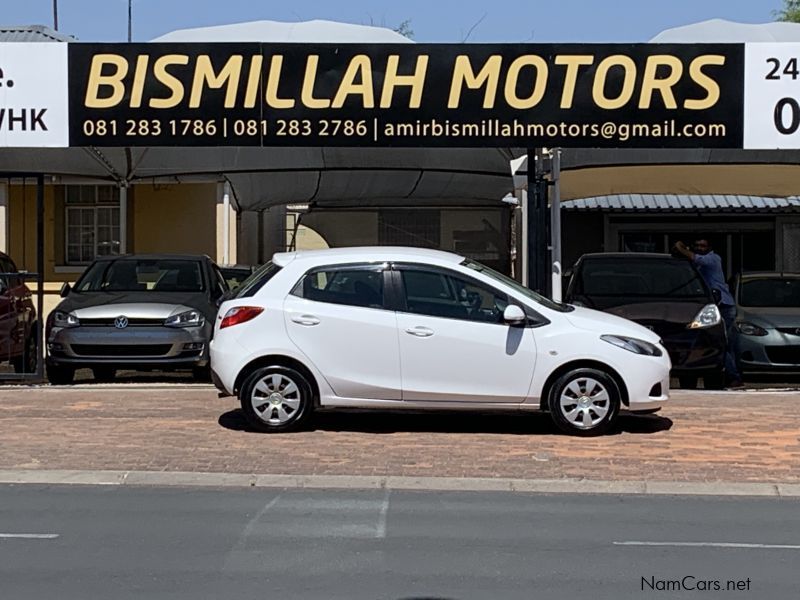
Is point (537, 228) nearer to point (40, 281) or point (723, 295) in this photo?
point (723, 295)

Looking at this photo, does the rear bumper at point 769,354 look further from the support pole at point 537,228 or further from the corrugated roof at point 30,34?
the corrugated roof at point 30,34

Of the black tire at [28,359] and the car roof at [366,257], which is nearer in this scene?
the car roof at [366,257]

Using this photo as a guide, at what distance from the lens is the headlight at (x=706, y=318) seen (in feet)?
42.6

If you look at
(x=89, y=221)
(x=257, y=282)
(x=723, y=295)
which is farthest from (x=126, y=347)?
(x=89, y=221)

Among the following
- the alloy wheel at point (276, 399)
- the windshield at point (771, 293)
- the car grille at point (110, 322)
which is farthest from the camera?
the windshield at point (771, 293)

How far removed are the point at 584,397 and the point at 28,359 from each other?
804 centimetres

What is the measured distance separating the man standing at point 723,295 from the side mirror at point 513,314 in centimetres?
467

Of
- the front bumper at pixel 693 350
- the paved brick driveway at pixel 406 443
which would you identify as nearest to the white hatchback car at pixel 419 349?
the paved brick driveway at pixel 406 443

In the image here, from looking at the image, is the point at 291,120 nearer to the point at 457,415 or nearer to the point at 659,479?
the point at 457,415

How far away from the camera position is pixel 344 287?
10.2m

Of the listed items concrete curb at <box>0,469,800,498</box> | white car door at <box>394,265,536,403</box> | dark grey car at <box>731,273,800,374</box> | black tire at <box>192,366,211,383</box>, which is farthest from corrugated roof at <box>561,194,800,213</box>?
concrete curb at <box>0,469,800,498</box>

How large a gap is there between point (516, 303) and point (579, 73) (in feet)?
11.8

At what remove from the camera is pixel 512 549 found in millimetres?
6766

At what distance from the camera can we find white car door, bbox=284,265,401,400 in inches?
396
